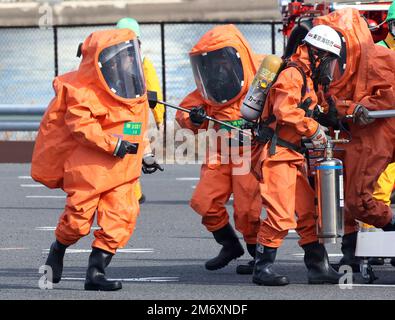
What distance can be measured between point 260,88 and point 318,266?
126 cm

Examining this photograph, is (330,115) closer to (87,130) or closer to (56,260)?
(87,130)

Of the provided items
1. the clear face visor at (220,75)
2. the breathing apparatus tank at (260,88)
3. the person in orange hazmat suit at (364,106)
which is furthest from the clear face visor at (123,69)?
the person in orange hazmat suit at (364,106)

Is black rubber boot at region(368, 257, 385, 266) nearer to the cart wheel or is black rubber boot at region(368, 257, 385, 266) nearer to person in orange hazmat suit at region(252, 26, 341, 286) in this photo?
the cart wheel

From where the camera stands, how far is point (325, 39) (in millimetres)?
10102

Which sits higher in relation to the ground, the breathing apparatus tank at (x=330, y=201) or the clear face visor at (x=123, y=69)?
the clear face visor at (x=123, y=69)

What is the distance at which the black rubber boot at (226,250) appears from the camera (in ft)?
36.2

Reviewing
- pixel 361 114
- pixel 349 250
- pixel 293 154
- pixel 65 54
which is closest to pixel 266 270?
pixel 293 154

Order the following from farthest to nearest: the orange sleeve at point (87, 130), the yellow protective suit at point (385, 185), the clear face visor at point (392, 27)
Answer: the clear face visor at point (392, 27), the yellow protective suit at point (385, 185), the orange sleeve at point (87, 130)

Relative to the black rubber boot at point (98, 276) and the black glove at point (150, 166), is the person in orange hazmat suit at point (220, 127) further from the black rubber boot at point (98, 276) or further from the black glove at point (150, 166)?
the black rubber boot at point (98, 276)

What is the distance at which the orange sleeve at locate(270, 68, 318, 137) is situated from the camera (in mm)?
9883

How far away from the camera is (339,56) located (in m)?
10.3

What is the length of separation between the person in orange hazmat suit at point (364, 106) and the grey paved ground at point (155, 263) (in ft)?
1.86

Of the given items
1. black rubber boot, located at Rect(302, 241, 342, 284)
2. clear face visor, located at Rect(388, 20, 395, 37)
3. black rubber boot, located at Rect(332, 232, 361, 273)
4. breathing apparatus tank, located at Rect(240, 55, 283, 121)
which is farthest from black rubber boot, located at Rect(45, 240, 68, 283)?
clear face visor, located at Rect(388, 20, 395, 37)
